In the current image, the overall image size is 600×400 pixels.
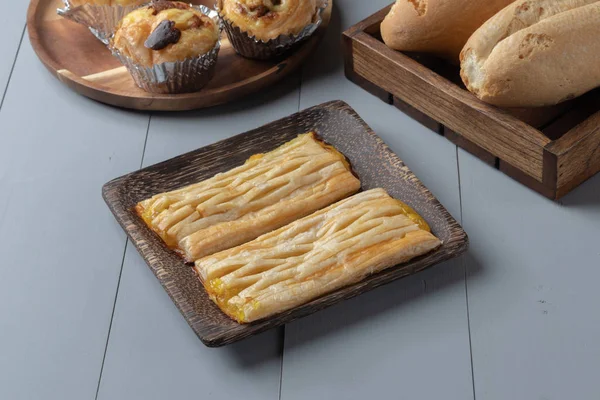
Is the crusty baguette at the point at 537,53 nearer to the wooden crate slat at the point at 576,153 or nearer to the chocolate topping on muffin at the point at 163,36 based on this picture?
the wooden crate slat at the point at 576,153

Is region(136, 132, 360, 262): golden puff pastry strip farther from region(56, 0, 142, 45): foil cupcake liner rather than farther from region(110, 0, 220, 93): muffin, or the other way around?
region(56, 0, 142, 45): foil cupcake liner

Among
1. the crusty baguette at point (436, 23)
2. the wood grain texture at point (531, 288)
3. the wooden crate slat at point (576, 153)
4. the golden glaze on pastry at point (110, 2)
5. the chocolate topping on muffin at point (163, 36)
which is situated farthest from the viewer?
the golden glaze on pastry at point (110, 2)

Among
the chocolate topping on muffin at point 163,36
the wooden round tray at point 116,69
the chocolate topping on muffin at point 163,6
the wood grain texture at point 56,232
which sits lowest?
the wood grain texture at point 56,232

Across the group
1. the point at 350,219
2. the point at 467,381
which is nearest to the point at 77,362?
the point at 350,219

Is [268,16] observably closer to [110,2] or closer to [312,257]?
[110,2]

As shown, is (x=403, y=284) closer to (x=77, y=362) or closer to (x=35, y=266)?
(x=77, y=362)

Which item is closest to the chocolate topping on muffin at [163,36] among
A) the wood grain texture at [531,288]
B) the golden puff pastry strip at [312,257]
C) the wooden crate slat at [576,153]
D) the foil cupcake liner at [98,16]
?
the foil cupcake liner at [98,16]

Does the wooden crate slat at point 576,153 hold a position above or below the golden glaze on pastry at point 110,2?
below

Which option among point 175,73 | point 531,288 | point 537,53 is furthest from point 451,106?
point 175,73
